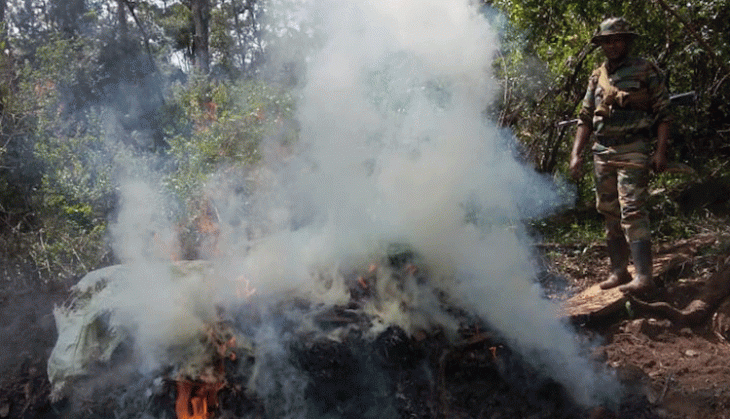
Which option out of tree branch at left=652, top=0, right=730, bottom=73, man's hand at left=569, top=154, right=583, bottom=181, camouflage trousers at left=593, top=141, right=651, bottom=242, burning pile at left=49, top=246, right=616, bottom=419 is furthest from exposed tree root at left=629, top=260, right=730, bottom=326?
tree branch at left=652, top=0, right=730, bottom=73

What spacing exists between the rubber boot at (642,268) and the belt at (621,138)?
753mm

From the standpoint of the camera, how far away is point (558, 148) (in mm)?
6512

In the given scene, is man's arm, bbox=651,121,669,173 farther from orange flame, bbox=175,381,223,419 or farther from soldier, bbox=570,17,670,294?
orange flame, bbox=175,381,223,419

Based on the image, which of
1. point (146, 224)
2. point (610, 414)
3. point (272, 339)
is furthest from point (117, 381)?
point (610, 414)

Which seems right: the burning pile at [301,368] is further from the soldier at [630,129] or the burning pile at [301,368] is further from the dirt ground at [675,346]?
the soldier at [630,129]

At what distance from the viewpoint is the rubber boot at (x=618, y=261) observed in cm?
450

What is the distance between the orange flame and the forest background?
2.72 meters

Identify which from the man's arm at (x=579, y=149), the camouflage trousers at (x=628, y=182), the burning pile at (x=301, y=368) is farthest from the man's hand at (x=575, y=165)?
the burning pile at (x=301, y=368)

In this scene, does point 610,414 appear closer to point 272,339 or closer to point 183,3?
point 272,339

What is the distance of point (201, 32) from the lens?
1778 centimetres

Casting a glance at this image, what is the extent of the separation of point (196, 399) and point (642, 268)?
3.25m

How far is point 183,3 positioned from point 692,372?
20293mm

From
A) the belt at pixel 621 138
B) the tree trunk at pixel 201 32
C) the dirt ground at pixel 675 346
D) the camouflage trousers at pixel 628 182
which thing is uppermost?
the tree trunk at pixel 201 32

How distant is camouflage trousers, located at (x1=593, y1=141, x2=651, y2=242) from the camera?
13.4 ft
